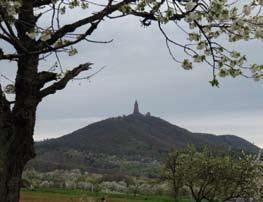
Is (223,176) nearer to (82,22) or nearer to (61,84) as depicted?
(61,84)

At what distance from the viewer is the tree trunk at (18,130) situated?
8.63 m

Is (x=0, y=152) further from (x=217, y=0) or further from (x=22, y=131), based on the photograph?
(x=217, y=0)

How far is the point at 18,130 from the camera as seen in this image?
885 centimetres

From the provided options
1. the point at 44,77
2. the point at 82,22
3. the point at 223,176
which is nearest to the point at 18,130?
the point at 44,77

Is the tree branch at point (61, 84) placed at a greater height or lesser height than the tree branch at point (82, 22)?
lesser

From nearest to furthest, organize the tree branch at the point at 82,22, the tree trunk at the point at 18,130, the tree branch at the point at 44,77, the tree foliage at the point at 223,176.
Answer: the tree branch at the point at 82,22, the tree trunk at the point at 18,130, the tree branch at the point at 44,77, the tree foliage at the point at 223,176

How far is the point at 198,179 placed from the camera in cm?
4062

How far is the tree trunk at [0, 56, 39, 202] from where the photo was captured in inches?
340

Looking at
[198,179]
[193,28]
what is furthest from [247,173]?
[193,28]

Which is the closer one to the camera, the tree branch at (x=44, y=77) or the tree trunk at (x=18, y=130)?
the tree trunk at (x=18, y=130)

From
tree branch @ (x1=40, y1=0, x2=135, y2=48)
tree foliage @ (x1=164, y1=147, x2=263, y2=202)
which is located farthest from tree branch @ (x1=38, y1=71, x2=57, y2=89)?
tree foliage @ (x1=164, y1=147, x2=263, y2=202)

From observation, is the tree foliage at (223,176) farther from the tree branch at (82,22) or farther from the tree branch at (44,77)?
the tree branch at (82,22)

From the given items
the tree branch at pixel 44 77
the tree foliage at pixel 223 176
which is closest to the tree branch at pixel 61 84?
the tree branch at pixel 44 77

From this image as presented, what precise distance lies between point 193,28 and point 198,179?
3241 cm
